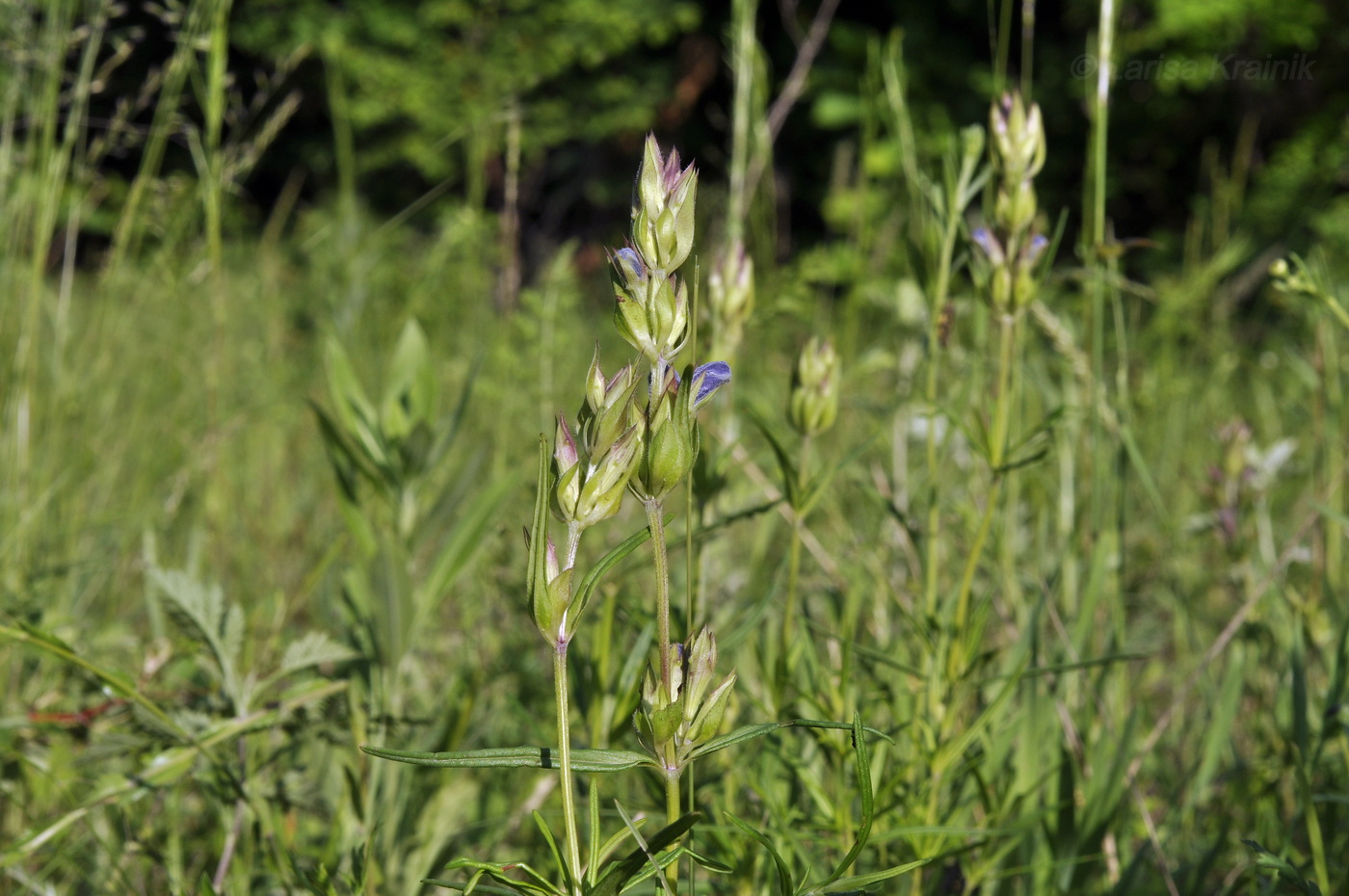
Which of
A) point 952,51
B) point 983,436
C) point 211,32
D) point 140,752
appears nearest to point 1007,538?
point 983,436

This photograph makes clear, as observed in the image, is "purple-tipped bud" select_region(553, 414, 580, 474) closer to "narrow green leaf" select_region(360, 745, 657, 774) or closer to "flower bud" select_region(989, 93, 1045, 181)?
"narrow green leaf" select_region(360, 745, 657, 774)

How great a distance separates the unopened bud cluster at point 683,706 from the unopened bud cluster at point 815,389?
300 mm

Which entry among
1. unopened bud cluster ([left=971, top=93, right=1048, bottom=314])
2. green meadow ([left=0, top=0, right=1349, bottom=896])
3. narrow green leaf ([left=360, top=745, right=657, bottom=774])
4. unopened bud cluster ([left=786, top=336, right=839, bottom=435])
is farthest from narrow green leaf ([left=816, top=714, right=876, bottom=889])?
unopened bud cluster ([left=971, top=93, right=1048, bottom=314])

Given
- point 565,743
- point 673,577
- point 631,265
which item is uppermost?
point 631,265

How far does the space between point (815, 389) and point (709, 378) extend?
257mm

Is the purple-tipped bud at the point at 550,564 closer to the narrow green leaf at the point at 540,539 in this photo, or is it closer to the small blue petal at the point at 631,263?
the narrow green leaf at the point at 540,539

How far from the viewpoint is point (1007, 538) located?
130 cm

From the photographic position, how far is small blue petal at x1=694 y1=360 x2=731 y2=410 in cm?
55

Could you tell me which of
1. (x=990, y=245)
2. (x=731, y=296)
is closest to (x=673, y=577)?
(x=731, y=296)

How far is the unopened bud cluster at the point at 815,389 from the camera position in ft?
2.63

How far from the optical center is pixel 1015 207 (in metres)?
0.83

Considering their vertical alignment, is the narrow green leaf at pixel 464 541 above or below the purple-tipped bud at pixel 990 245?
below

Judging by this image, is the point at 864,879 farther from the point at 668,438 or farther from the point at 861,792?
the point at 668,438

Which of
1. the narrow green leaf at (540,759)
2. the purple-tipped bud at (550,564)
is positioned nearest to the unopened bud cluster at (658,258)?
the purple-tipped bud at (550,564)
